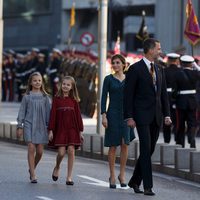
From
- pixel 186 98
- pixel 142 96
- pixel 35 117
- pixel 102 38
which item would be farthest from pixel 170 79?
pixel 142 96

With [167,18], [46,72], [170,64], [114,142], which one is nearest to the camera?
[114,142]

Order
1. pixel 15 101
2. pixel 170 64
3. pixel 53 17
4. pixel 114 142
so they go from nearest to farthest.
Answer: pixel 114 142 → pixel 170 64 → pixel 15 101 → pixel 53 17

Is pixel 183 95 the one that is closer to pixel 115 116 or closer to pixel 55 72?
pixel 115 116

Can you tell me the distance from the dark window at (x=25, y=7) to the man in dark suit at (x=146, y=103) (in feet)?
196

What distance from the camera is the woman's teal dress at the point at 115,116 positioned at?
1526 cm

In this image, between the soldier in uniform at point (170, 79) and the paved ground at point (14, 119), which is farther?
the paved ground at point (14, 119)

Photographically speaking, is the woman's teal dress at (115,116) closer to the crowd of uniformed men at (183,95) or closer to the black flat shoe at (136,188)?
the black flat shoe at (136,188)

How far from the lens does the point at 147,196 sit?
566 inches

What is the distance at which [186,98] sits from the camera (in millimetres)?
21641

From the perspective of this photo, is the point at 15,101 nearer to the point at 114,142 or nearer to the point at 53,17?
the point at 53,17

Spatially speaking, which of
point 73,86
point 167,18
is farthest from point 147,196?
point 167,18

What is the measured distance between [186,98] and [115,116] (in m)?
6.49

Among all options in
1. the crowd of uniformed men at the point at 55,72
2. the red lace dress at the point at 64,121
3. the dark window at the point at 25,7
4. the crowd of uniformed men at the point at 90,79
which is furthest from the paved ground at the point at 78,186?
the dark window at the point at 25,7

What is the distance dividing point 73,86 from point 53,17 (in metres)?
57.4
